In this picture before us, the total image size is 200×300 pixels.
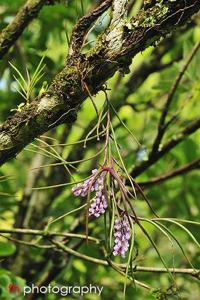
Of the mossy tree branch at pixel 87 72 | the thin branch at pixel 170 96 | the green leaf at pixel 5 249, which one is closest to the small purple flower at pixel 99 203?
the mossy tree branch at pixel 87 72

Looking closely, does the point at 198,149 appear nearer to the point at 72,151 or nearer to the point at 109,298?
the point at 72,151

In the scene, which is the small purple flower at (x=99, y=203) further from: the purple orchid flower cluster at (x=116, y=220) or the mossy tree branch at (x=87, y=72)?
the mossy tree branch at (x=87, y=72)

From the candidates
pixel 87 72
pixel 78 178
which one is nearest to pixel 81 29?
pixel 87 72

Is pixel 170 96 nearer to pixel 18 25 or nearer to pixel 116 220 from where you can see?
pixel 18 25

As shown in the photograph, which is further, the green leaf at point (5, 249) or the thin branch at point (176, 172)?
the thin branch at point (176, 172)

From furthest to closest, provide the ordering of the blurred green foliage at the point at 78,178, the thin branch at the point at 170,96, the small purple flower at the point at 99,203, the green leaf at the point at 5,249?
the blurred green foliage at the point at 78,178, the thin branch at the point at 170,96, the green leaf at the point at 5,249, the small purple flower at the point at 99,203

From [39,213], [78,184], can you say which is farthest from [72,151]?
[78,184]

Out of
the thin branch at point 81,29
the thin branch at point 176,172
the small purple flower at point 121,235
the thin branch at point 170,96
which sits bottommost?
the small purple flower at point 121,235
